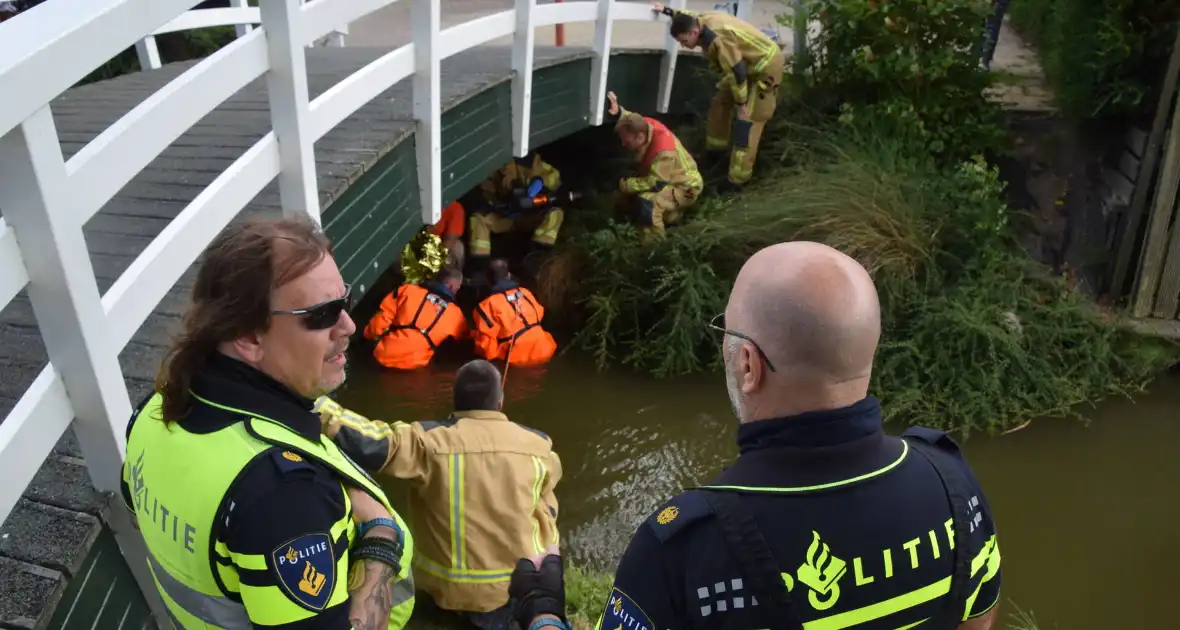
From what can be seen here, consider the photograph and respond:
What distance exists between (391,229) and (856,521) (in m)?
3.05

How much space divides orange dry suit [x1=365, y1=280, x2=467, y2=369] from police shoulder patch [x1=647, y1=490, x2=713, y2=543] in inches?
171

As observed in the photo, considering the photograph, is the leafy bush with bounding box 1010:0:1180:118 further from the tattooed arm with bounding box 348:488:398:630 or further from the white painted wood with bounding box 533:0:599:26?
the tattooed arm with bounding box 348:488:398:630

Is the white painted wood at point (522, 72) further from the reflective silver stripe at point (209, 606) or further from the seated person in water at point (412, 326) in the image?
the reflective silver stripe at point (209, 606)

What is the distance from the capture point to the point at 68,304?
1.74 metres

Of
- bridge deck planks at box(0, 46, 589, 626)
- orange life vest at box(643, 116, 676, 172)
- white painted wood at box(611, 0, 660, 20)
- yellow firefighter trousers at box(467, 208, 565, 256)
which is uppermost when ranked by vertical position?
white painted wood at box(611, 0, 660, 20)

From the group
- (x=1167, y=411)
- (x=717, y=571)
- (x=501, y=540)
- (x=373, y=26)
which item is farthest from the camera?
(x=373, y=26)

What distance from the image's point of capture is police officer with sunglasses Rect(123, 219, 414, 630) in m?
1.41

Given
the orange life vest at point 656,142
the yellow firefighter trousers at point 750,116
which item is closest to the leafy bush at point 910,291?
the yellow firefighter trousers at point 750,116

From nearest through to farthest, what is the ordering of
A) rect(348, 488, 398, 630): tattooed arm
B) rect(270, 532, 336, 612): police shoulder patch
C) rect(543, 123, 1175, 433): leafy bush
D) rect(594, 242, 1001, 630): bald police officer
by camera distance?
1. rect(594, 242, 1001, 630): bald police officer
2. rect(270, 532, 336, 612): police shoulder patch
3. rect(348, 488, 398, 630): tattooed arm
4. rect(543, 123, 1175, 433): leafy bush

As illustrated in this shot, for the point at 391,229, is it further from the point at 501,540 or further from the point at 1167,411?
the point at 1167,411

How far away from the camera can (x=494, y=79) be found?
4727mm

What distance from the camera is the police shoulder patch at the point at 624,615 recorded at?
1348 millimetres

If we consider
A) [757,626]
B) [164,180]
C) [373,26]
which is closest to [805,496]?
[757,626]

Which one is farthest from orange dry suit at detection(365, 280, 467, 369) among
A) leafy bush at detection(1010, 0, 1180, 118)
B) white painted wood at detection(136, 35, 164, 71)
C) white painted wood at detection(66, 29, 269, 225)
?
leafy bush at detection(1010, 0, 1180, 118)
